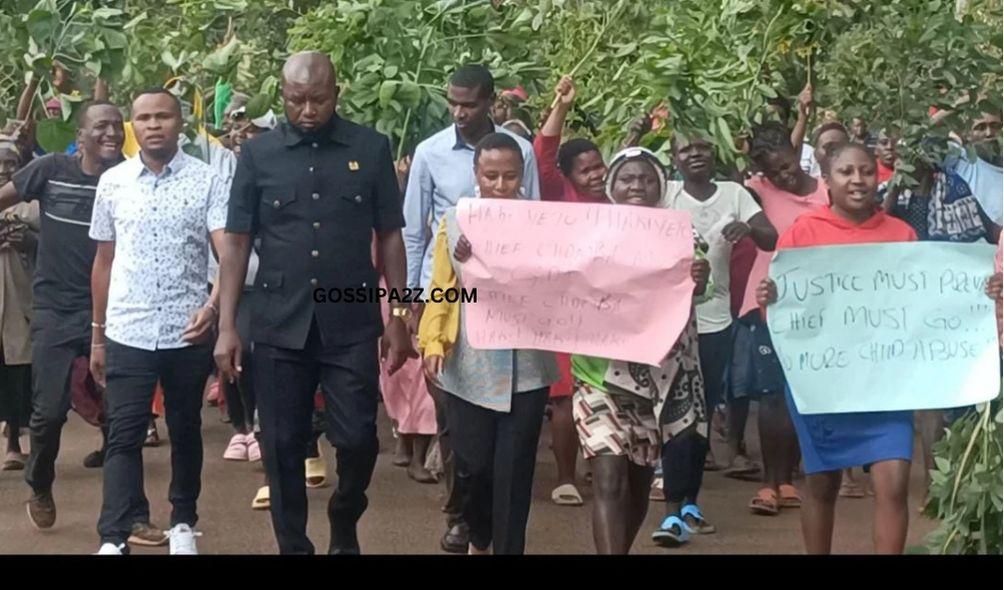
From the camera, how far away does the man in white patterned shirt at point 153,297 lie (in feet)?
24.5

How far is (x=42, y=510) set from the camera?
778 centimetres

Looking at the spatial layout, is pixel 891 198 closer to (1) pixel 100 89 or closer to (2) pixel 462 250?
(2) pixel 462 250

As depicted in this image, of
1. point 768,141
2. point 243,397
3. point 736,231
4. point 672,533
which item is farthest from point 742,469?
point 243,397

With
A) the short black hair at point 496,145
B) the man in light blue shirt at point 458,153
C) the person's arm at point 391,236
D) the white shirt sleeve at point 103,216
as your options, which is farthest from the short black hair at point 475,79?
the white shirt sleeve at point 103,216

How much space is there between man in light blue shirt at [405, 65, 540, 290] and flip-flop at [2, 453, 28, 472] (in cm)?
182

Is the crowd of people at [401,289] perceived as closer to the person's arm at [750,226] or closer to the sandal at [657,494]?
the person's arm at [750,226]

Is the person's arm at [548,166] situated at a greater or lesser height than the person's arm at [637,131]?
lesser

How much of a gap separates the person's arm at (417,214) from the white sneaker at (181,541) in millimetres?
1211

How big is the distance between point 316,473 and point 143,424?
2.79 feet

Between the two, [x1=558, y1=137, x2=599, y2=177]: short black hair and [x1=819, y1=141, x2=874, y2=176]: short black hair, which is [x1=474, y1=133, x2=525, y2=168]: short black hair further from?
[x1=819, y1=141, x2=874, y2=176]: short black hair

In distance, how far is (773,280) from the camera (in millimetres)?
7348
